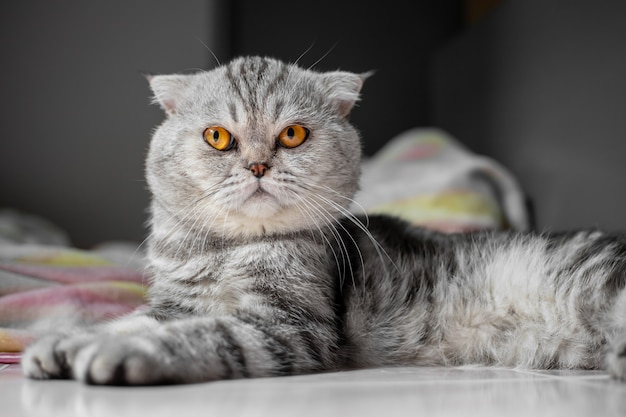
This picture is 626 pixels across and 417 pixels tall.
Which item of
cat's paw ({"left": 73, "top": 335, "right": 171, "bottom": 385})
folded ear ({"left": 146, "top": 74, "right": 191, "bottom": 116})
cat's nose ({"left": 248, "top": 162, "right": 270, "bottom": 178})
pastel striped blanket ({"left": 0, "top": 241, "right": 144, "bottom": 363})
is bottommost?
pastel striped blanket ({"left": 0, "top": 241, "right": 144, "bottom": 363})

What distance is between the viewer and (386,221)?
1768 mm

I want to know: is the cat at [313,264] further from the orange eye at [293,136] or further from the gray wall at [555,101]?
the gray wall at [555,101]

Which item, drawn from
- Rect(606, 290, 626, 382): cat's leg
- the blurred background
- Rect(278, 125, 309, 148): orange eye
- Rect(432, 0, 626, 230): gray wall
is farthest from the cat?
the blurred background

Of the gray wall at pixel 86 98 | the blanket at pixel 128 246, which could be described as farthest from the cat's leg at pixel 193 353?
the gray wall at pixel 86 98

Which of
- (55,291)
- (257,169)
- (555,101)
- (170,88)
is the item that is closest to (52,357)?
(257,169)

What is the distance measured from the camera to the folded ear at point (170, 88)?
1.67 meters

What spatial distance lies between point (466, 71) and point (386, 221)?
2.01 metres

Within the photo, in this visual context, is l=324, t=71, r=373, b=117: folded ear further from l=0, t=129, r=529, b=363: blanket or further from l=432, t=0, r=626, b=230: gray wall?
l=432, t=0, r=626, b=230: gray wall

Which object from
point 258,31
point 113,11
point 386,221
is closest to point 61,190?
point 113,11

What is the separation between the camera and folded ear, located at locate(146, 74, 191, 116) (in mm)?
1665

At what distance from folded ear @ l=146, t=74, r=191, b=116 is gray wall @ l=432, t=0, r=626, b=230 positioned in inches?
55.9

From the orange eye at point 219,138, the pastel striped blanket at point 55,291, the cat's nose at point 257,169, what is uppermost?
the orange eye at point 219,138

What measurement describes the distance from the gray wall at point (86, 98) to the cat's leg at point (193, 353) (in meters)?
2.28

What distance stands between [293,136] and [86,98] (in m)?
2.22
